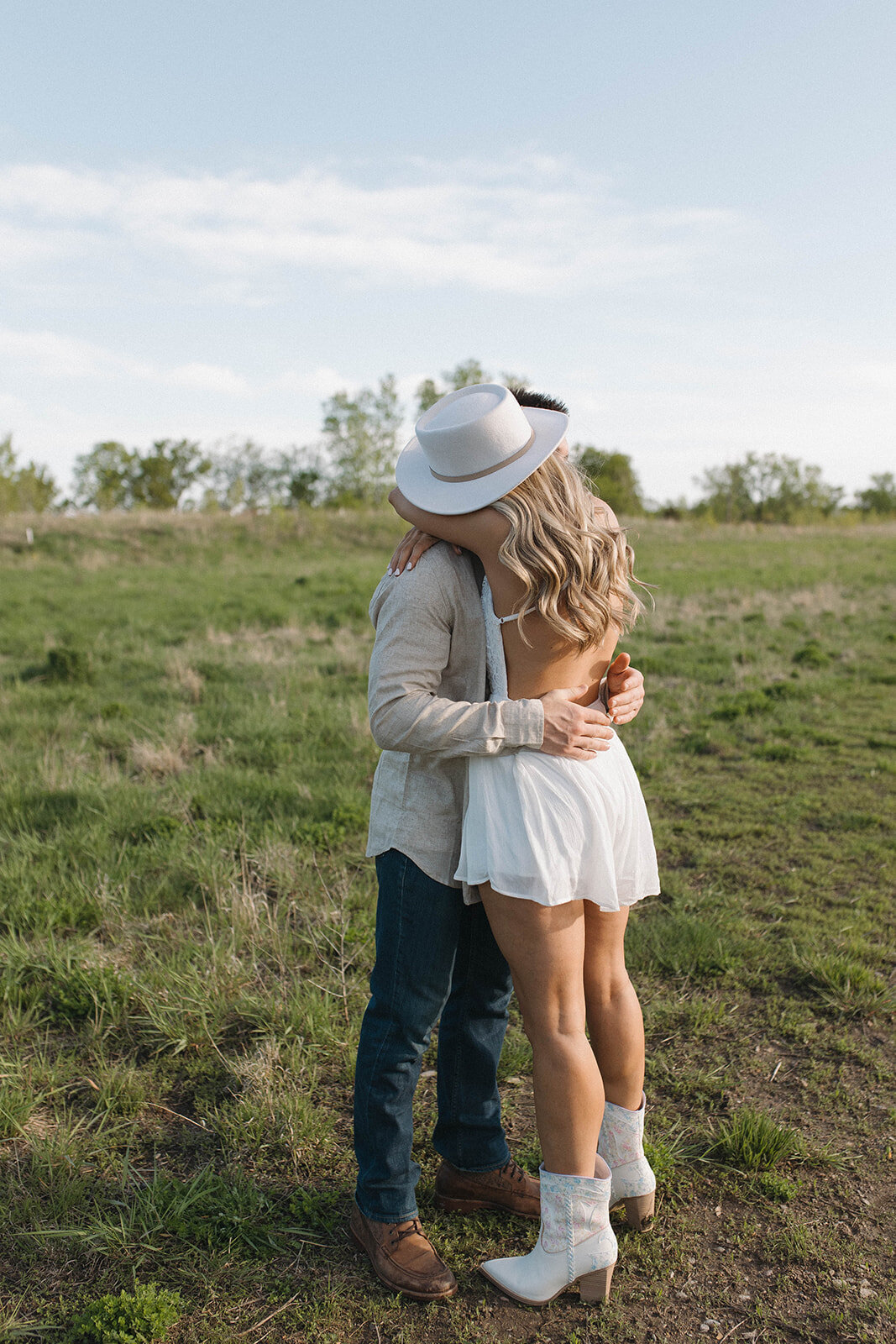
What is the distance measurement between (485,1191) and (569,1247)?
1.73ft

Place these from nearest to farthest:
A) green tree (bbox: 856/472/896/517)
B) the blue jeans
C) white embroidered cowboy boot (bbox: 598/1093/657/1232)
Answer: the blue jeans, white embroidered cowboy boot (bbox: 598/1093/657/1232), green tree (bbox: 856/472/896/517)

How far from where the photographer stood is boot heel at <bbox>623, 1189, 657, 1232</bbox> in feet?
8.75

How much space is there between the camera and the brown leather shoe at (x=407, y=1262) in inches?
95.7

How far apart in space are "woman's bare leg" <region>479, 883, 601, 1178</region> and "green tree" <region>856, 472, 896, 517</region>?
97.5 m


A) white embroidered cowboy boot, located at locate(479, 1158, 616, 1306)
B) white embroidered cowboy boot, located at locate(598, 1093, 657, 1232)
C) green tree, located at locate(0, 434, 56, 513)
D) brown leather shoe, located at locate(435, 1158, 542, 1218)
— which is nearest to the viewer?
white embroidered cowboy boot, located at locate(479, 1158, 616, 1306)

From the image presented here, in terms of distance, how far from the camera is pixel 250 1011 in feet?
11.9

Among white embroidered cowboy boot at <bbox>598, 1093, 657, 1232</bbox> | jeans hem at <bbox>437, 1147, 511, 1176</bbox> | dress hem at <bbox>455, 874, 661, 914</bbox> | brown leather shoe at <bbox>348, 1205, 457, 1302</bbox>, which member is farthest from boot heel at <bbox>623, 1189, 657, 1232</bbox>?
dress hem at <bbox>455, 874, 661, 914</bbox>

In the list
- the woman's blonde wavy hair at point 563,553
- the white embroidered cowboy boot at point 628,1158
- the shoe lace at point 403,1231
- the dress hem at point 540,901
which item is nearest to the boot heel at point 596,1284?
the white embroidered cowboy boot at point 628,1158

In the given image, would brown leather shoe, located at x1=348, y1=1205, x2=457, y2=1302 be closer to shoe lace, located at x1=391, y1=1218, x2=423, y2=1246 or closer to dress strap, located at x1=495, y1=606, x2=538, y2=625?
shoe lace, located at x1=391, y1=1218, x2=423, y2=1246

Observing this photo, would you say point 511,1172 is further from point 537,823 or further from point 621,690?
point 621,690

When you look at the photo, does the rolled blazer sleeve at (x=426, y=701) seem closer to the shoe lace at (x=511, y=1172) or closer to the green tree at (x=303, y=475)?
the shoe lace at (x=511, y=1172)

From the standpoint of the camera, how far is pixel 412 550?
234 cm

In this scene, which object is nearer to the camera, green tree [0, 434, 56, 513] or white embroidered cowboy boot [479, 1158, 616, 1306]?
white embroidered cowboy boot [479, 1158, 616, 1306]

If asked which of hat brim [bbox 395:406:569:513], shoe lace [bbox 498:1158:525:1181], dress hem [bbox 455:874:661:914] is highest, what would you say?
hat brim [bbox 395:406:569:513]
